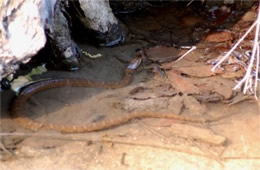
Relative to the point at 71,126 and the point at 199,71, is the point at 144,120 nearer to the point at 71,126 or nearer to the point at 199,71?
the point at 71,126

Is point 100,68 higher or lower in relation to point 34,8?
lower

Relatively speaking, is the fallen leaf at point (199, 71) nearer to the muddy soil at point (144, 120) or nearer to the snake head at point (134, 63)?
the muddy soil at point (144, 120)

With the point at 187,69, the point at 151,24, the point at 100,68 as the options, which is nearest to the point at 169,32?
the point at 151,24

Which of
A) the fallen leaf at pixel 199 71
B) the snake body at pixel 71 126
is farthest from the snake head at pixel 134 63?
the fallen leaf at pixel 199 71

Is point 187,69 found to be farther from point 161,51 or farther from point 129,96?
point 129,96

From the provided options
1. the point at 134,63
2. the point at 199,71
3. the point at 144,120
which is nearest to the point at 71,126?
the point at 144,120

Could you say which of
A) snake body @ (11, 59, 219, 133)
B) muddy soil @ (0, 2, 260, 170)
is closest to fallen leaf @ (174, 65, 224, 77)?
muddy soil @ (0, 2, 260, 170)

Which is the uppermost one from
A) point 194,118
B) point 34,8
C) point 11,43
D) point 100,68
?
point 34,8
